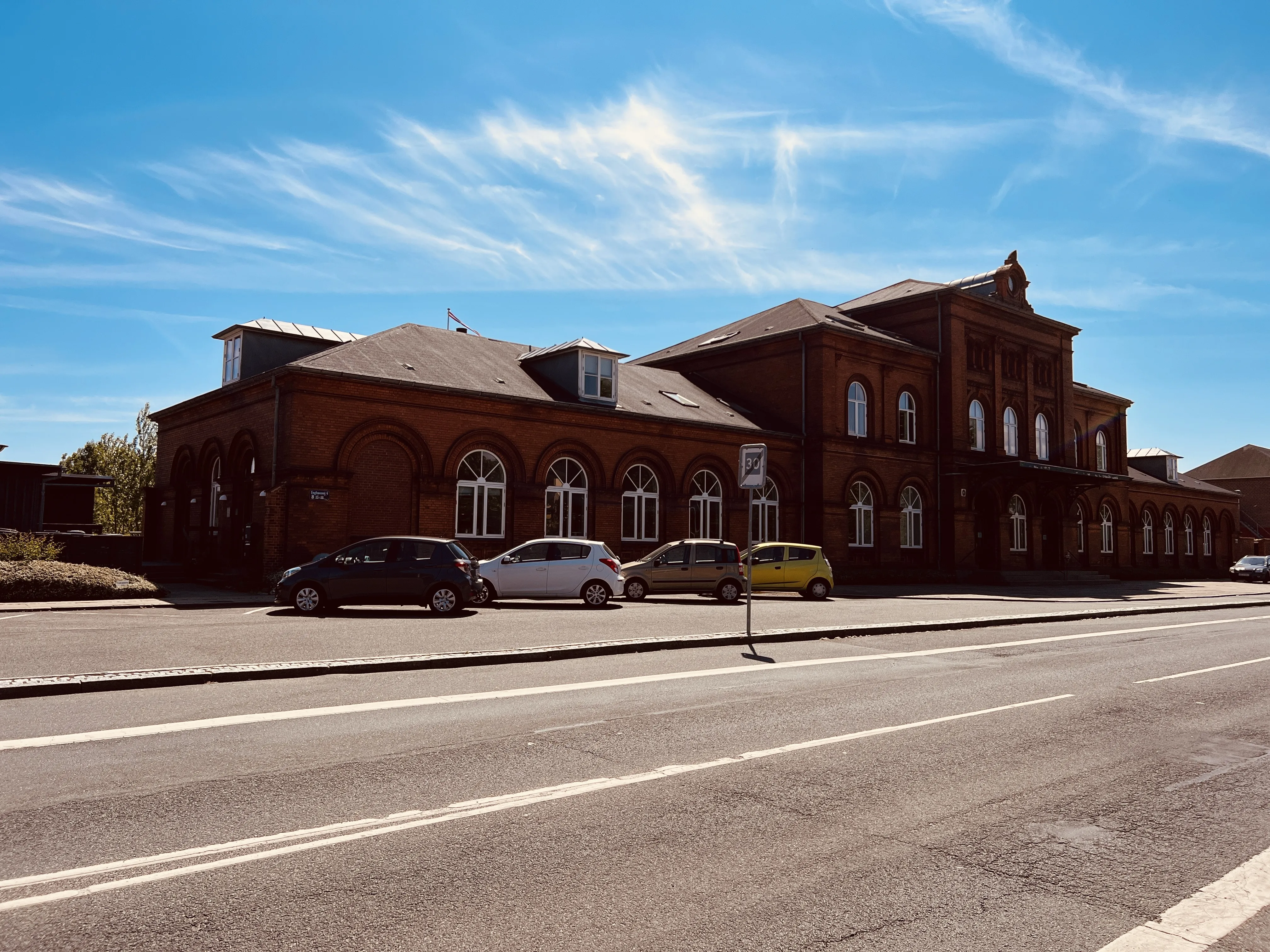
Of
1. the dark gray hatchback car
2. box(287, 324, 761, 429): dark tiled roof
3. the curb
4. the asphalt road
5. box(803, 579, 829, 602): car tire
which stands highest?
box(287, 324, 761, 429): dark tiled roof

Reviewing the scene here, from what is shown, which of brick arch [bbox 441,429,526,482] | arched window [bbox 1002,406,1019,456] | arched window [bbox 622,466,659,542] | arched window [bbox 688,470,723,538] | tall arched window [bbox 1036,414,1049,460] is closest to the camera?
brick arch [bbox 441,429,526,482]

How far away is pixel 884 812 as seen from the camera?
5480 mm

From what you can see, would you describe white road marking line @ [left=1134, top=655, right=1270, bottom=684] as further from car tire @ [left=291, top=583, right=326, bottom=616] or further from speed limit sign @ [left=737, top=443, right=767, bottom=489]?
car tire @ [left=291, top=583, right=326, bottom=616]

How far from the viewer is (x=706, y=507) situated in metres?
33.6

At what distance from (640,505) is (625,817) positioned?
86.2 feet

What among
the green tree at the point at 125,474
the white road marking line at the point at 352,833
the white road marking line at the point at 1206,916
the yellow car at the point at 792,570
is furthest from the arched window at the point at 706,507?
the green tree at the point at 125,474

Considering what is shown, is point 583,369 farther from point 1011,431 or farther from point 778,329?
point 1011,431

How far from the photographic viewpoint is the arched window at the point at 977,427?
42.1 metres

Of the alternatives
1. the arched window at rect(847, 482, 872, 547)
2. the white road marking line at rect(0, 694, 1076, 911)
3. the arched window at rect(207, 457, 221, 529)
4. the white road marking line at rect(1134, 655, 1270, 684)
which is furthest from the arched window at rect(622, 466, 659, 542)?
the white road marking line at rect(0, 694, 1076, 911)

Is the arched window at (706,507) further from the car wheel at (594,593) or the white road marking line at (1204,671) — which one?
the white road marking line at (1204,671)

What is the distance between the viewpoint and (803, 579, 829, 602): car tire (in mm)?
26906

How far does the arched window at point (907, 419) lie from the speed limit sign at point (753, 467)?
26.7 m

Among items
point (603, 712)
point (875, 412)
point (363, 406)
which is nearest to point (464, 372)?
point (363, 406)

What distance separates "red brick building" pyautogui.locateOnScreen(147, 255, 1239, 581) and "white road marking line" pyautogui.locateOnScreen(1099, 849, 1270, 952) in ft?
73.1
